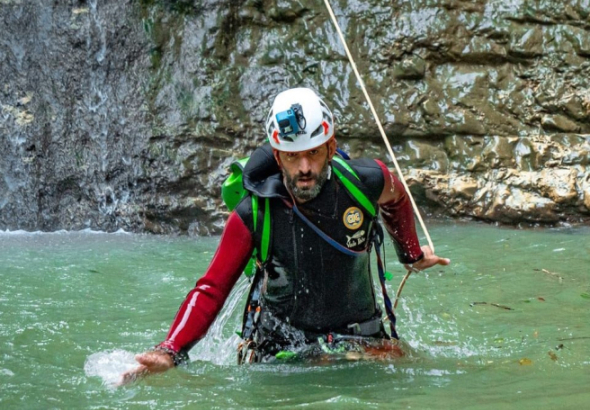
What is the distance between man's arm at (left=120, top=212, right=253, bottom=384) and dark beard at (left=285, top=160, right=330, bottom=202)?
0.31m

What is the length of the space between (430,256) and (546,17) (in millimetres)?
6692

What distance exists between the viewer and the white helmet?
12.1 ft

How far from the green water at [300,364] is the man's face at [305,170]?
0.97m

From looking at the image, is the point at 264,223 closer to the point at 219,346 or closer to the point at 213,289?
the point at 213,289

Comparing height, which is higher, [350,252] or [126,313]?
[350,252]

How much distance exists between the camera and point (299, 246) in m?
3.88

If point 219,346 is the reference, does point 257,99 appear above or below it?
above

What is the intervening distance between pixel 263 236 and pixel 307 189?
33 centimetres

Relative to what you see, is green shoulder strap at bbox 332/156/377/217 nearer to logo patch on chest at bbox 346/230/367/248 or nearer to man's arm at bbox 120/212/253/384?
logo patch on chest at bbox 346/230/367/248

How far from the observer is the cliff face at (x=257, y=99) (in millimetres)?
9695

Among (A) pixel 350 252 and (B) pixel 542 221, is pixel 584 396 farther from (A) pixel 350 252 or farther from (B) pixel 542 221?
(B) pixel 542 221

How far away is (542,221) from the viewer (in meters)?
9.21

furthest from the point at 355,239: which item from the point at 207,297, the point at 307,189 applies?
the point at 207,297

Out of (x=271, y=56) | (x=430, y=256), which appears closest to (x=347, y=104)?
(x=271, y=56)
